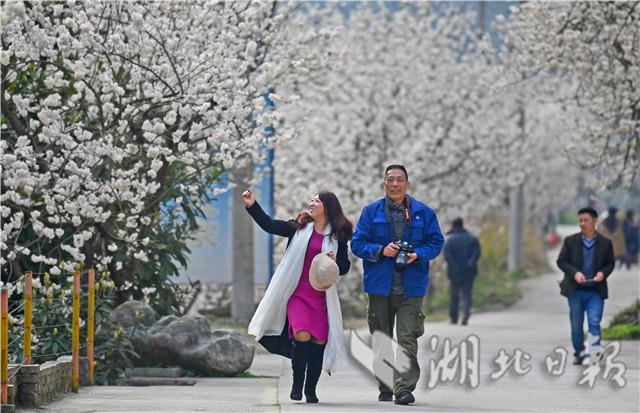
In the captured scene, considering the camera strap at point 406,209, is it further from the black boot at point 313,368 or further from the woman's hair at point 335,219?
the black boot at point 313,368

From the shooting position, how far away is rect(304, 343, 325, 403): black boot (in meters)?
11.1

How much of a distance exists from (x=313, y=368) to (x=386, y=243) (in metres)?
1.10

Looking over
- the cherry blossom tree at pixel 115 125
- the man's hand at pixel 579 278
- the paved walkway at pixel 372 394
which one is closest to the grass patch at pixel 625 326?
the paved walkway at pixel 372 394

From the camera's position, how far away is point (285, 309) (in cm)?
1118

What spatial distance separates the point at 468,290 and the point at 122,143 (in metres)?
10.7

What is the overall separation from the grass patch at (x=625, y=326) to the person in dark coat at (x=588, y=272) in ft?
13.1

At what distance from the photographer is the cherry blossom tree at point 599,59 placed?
18.1 m

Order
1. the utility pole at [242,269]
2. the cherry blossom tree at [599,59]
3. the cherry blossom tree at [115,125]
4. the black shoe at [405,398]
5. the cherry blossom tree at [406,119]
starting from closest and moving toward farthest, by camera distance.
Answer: the black shoe at [405,398] < the cherry blossom tree at [115,125] < the cherry blossom tree at [599,59] < the utility pole at [242,269] < the cherry blossom tree at [406,119]

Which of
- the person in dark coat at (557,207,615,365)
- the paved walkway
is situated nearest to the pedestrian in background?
the paved walkway

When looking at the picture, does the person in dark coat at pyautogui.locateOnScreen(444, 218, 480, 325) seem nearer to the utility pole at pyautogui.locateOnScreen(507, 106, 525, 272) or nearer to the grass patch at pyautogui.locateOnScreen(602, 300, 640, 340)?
the grass patch at pyautogui.locateOnScreen(602, 300, 640, 340)

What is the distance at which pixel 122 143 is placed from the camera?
1400cm

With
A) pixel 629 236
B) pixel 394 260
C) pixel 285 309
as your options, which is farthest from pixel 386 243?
pixel 629 236

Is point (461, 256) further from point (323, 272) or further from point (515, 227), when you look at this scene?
point (323, 272)

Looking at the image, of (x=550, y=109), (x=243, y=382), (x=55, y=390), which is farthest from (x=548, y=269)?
(x=55, y=390)
